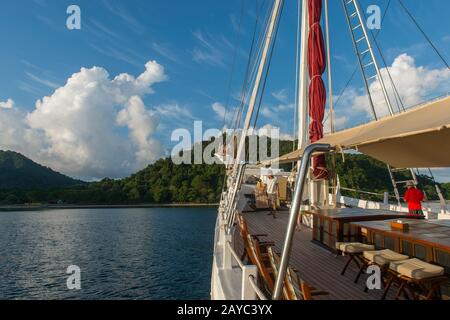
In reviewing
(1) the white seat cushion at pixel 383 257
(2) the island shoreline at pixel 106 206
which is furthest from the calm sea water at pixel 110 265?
(2) the island shoreline at pixel 106 206

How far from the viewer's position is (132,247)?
35625 millimetres

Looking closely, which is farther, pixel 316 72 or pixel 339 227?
pixel 316 72

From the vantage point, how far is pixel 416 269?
4.66 metres

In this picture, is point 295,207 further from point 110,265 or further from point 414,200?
point 110,265

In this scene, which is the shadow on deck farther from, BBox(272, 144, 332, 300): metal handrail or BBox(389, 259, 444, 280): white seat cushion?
BBox(272, 144, 332, 300): metal handrail

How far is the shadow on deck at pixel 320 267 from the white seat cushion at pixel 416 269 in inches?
24.0

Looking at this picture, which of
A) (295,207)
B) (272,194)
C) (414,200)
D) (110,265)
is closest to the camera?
(295,207)

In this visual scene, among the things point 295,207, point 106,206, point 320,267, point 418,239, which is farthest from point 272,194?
point 106,206

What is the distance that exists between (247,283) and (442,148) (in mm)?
3806

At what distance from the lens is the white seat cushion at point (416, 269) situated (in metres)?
4.58

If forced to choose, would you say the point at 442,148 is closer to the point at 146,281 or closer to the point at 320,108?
the point at 320,108

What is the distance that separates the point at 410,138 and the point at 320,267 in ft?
11.0
